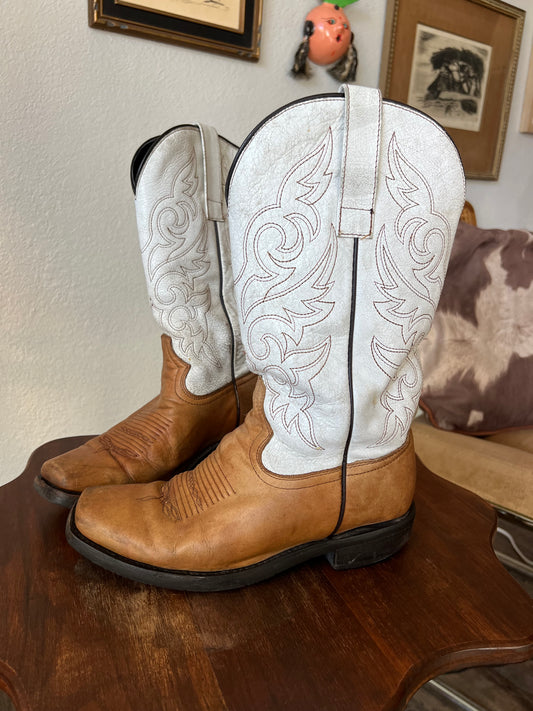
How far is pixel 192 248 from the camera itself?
2.34ft

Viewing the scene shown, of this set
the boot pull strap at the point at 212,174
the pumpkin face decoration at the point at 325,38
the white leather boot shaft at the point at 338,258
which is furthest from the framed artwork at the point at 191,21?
the white leather boot shaft at the point at 338,258

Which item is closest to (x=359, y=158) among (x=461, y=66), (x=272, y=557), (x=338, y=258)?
(x=338, y=258)

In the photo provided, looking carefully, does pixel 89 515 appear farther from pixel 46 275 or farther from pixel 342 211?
pixel 46 275

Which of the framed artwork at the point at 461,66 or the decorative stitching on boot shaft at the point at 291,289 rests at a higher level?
the framed artwork at the point at 461,66

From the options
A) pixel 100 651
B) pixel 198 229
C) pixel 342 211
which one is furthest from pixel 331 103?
pixel 100 651

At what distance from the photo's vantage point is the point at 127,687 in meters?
0.44

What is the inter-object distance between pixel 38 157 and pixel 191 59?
1.35 feet

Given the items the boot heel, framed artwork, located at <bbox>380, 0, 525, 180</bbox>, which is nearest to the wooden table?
the boot heel

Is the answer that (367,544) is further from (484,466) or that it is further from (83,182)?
(83,182)

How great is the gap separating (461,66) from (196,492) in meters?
1.67

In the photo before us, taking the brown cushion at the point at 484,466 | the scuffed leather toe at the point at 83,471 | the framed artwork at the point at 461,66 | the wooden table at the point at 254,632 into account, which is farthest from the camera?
the framed artwork at the point at 461,66

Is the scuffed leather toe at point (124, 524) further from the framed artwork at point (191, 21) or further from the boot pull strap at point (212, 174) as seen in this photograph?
the framed artwork at point (191, 21)

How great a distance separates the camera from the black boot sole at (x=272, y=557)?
21.6 inches

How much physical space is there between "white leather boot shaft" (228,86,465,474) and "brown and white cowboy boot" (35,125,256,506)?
0.64ft
